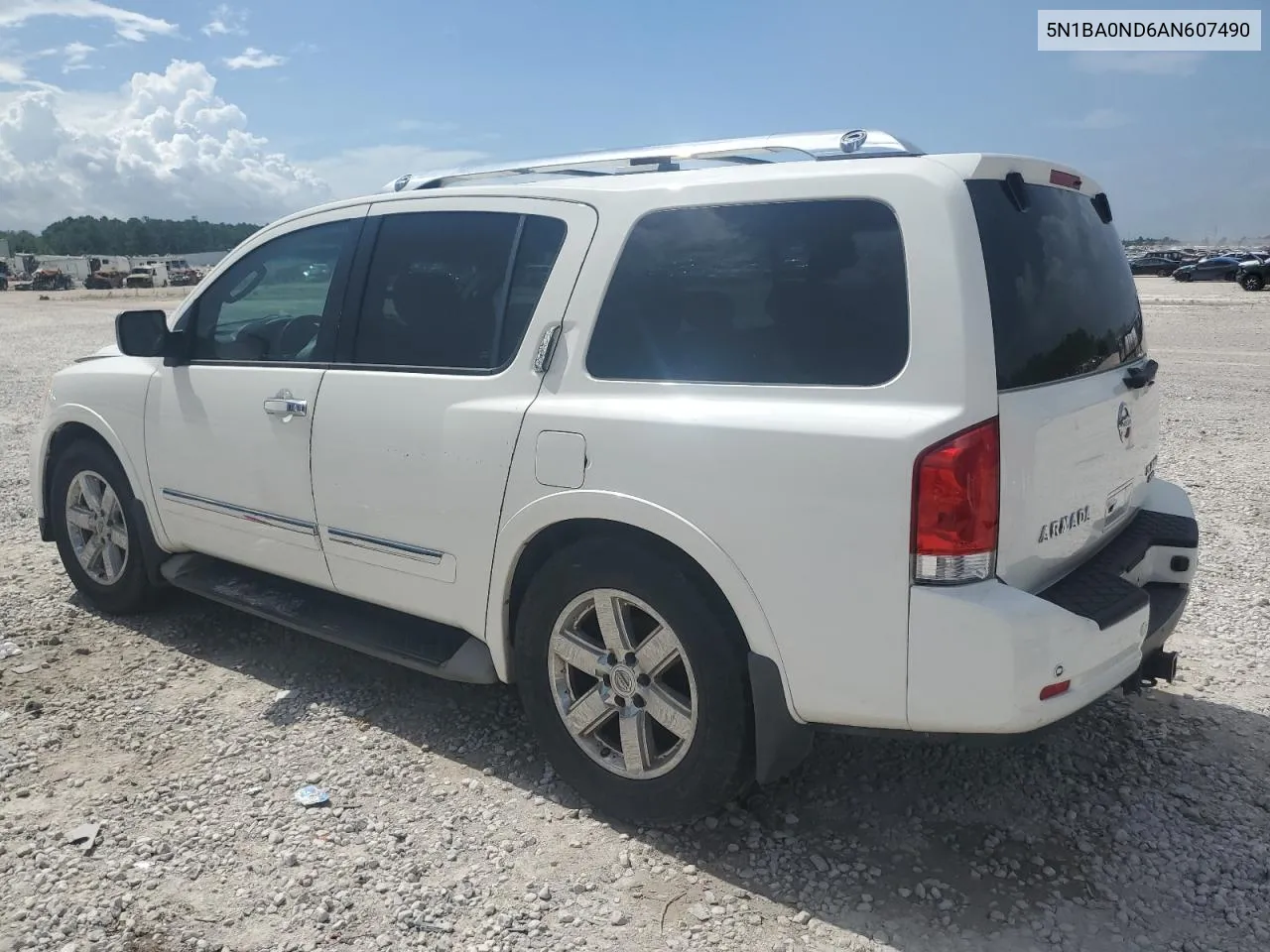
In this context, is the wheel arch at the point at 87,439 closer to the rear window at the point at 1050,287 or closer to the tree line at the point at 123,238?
the rear window at the point at 1050,287

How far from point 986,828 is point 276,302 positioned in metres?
3.38

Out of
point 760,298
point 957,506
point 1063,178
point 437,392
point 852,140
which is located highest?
point 852,140

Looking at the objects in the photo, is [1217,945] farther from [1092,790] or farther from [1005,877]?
[1092,790]

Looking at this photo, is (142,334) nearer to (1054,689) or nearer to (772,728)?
(772,728)

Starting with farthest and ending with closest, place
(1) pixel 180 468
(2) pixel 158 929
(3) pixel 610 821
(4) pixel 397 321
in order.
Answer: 1. (1) pixel 180 468
2. (4) pixel 397 321
3. (3) pixel 610 821
4. (2) pixel 158 929

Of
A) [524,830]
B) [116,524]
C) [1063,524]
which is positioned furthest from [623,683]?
[116,524]

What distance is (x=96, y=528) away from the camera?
4.84 metres

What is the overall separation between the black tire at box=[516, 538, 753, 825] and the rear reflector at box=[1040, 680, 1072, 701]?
2.56 feet

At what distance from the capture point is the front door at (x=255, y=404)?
12.5 ft

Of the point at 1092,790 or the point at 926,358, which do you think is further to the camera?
the point at 1092,790

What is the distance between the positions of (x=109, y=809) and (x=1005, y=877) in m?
2.85

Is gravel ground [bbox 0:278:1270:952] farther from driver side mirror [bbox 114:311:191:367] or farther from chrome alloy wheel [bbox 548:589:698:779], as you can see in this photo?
driver side mirror [bbox 114:311:191:367]

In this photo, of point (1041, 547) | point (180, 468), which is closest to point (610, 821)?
point (1041, 547)

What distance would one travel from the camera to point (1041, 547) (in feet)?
8.46
